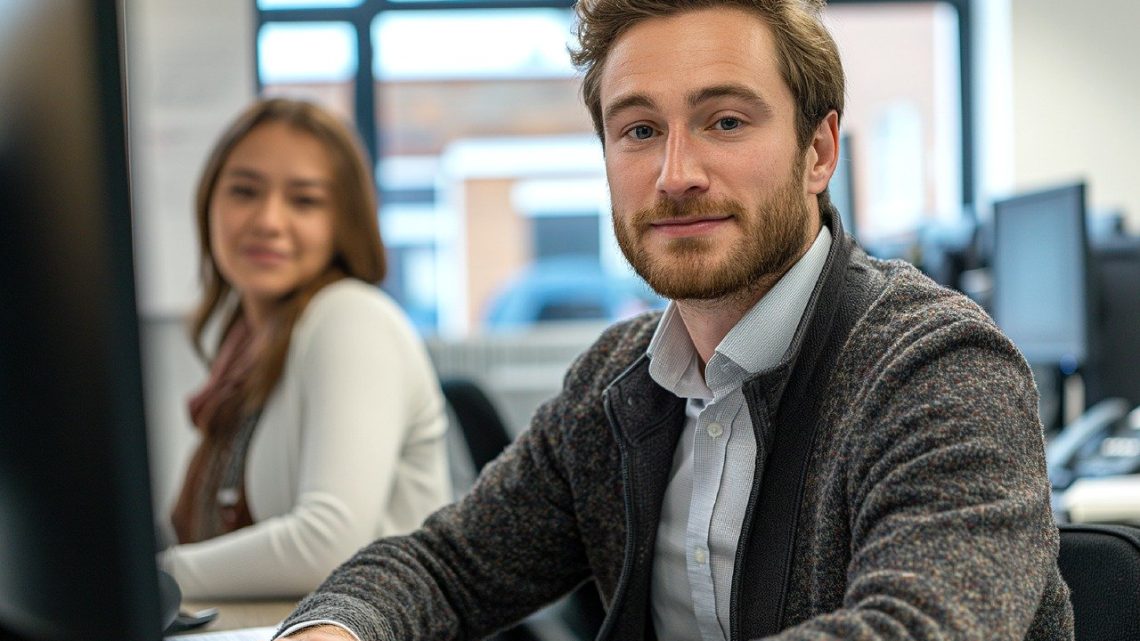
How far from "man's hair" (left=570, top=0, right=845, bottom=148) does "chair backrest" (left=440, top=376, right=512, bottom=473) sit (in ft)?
3.56

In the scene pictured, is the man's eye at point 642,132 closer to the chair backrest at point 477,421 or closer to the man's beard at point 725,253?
the man's beard at point 725,253

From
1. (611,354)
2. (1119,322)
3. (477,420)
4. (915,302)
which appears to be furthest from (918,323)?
(1119,322)

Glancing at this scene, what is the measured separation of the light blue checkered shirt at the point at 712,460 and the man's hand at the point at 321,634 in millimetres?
316

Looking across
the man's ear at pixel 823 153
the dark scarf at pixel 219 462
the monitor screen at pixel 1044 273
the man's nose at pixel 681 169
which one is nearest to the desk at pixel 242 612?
the dark scarf at pixel 219 462

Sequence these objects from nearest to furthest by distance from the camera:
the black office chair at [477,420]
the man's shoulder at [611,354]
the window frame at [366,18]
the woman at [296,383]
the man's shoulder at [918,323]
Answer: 1. the man's shoulder at [918,323]
2. the man's shoulder at [611,354]
3. the woman at [296,383]
4. the black office chair at [477,420]
5. the window frame at [366,18]

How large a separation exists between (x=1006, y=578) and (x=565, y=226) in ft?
14.0

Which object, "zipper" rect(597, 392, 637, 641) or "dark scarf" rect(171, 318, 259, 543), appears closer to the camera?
"zipper" rect(597, 392, 637, 641)

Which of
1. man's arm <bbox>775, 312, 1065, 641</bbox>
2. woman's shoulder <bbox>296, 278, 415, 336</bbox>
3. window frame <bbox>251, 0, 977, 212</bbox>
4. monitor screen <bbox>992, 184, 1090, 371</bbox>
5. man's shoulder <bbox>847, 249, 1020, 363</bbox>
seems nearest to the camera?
man's arm <bbox>775, 312, 1065, 641</bbox>

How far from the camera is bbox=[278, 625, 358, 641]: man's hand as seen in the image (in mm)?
1034

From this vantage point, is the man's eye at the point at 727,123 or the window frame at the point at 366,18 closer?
the man's eye at the point at 727,123

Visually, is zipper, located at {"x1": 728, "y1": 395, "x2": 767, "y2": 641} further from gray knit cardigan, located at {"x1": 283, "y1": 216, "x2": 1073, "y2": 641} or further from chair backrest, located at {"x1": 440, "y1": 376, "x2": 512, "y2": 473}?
chair backrest, located at {"x1": 440, "y1": 376, "x2": 512, "y2": 473}

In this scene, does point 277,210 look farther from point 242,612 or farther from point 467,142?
point 467,142

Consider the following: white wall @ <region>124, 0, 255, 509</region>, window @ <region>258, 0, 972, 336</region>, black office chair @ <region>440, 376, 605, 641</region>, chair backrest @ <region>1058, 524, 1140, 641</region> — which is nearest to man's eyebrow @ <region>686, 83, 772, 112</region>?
chair backrest @ <region>1058, 524, 1140, 641</region>

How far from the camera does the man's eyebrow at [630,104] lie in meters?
1.12
